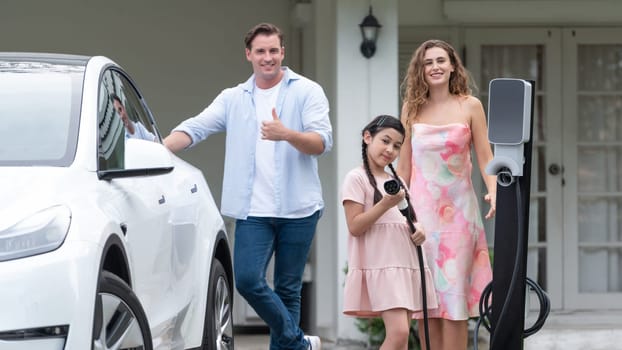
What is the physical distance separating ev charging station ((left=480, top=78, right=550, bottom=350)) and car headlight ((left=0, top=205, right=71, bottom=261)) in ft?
6.34

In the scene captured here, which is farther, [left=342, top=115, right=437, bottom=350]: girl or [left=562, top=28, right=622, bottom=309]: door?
[left=562, top=28, right=622, bottom=309]: door

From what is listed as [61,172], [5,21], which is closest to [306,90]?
[61,172]

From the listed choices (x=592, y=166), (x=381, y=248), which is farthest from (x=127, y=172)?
(x=592, y=166)

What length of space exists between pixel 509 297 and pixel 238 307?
5547 millimetres

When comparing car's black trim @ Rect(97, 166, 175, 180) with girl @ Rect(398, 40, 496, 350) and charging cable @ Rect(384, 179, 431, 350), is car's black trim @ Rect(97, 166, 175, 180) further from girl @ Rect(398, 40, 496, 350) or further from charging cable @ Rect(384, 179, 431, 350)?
girl @ Rect(398, 40, 496, 350)

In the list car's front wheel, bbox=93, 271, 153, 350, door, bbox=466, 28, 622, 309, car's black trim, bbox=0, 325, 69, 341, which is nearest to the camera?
car's black trim, bbox=0, 325, 69, 341

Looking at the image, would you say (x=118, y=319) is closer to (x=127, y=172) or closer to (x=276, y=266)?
(x=127, y=172)

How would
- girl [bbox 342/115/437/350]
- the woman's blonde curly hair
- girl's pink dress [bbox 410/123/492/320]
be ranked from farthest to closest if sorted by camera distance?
the woman's blonde curly hair
girl's pink dress [bbox 410/123/492/320]
girl [bbox 342/115/437/350]

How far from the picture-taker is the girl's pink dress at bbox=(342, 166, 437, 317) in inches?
242

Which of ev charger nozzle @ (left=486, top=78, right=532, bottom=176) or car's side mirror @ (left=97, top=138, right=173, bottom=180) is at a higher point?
ev charger nozzle @ (left=486, top=78, right=532, bottom=176)

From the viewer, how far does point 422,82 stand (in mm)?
6426

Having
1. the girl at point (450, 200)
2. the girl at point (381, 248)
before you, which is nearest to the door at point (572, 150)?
the girl at point (450, 200)

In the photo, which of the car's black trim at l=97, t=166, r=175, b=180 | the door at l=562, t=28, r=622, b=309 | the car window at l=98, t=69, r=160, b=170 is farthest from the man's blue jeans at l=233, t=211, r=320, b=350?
the door at l=562, t=28, r=622, b=309

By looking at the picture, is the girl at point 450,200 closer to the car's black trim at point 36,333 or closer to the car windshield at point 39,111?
the car windshield at point 39,111
